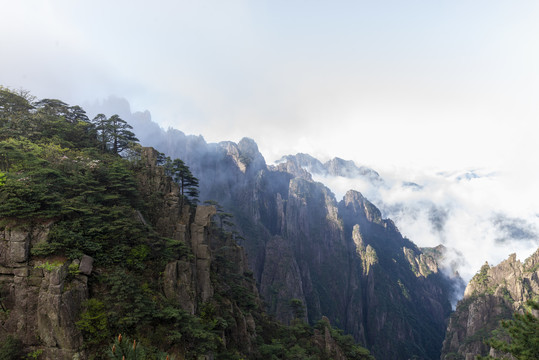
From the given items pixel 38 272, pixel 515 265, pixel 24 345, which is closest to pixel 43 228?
pixel 38 272

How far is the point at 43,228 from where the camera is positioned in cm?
1920

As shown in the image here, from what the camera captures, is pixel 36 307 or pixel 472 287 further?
pixel 472 287

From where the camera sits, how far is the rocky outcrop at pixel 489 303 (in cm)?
8006

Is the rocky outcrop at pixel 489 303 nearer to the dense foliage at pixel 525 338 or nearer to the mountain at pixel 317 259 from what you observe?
the mountain at pixel 317 259

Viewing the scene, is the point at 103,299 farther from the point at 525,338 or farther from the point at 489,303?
the point at 489,303

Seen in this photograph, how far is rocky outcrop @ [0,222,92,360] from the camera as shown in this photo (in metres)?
16.6

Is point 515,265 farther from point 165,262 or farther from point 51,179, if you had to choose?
point 51,179

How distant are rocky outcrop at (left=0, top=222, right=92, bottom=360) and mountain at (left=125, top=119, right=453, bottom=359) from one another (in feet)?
277

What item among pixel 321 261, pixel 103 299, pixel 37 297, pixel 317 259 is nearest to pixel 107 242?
pixel 103 299

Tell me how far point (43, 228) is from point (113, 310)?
27.9 feet

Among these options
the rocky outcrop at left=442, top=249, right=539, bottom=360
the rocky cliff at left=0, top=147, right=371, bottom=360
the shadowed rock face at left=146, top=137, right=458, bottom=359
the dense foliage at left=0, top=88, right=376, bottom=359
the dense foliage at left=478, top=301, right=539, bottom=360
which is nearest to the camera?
the dense foliage at left=478, top=301, right=539, bottom=360

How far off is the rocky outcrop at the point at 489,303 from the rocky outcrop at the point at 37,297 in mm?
103657

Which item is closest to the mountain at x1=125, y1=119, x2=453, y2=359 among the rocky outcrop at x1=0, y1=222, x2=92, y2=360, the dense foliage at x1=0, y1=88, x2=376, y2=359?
the dense foliage at x1=0, y1=88, x2=376, y2=359

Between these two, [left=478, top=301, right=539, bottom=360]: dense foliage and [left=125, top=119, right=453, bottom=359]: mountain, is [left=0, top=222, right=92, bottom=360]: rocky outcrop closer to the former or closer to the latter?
[left=478, top=301, right=539, bottom=360]: dense foliage
